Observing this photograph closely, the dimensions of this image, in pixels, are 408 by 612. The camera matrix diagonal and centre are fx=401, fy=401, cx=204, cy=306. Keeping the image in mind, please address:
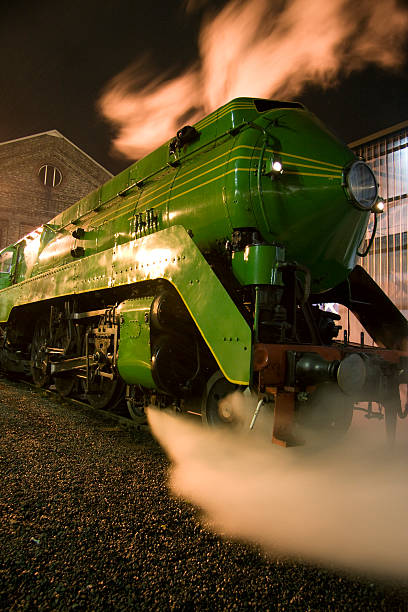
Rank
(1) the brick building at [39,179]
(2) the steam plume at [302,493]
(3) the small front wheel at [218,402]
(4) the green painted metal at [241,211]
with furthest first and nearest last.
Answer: (1) the brick building at [39,179], (3) the small front wheel at [218,402], (4) the green painted metal at [241,211], (2) the steam plume at [302,493]

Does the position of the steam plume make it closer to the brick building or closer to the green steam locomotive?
the green steam locomotive

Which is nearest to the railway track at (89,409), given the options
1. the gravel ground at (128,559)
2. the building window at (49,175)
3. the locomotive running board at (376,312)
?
the gravel ground at (128,559)

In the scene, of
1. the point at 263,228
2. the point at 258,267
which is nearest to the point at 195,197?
the point at 263,228

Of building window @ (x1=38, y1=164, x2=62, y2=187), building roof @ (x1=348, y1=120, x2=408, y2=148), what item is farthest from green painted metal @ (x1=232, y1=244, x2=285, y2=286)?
building window @ (x1=38, y1=164, x2=62, y2=187)

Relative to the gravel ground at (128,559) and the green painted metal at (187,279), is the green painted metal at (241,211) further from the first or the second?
the gravel ground at (128,559)

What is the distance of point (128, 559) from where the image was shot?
1.89 metres

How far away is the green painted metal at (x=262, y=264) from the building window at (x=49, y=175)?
22538mm

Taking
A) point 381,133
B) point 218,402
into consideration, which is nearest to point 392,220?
point 381,133

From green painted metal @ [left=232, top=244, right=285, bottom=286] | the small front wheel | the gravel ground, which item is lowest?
the gravel ground

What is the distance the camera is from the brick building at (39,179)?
2120cm

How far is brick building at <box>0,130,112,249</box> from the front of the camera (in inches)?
835

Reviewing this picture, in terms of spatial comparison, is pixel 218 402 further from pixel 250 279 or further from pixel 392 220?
pixel 392 220

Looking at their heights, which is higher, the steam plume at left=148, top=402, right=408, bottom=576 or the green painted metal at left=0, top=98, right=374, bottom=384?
the green painted metal at left=0, top=98, right=374, bottom=384

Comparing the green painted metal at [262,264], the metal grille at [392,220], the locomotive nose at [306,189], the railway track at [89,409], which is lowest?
the railway track at [89,409]
